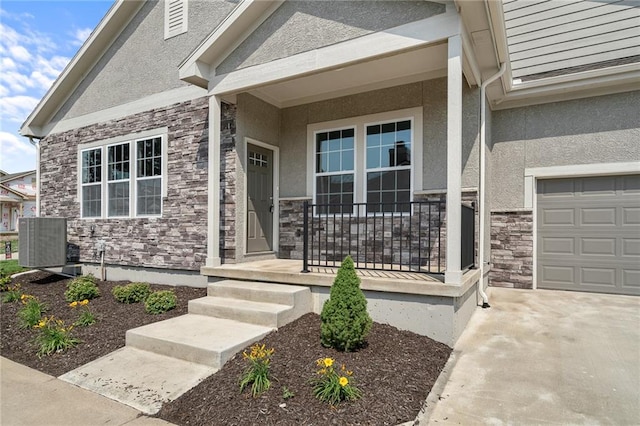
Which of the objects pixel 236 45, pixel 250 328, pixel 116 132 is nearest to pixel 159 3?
pixel 116 132

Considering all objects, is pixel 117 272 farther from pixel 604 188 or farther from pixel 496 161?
pixel 604 188

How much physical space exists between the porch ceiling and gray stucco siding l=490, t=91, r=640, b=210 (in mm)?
1868

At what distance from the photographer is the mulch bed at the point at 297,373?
265cm

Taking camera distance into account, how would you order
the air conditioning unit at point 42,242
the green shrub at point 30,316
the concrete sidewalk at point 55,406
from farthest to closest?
the air conditioning unit at point 42,242 → the green shrub at point 30,316 → the concrete sidewalk at point 55,406

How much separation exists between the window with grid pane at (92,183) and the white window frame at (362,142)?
5.07m

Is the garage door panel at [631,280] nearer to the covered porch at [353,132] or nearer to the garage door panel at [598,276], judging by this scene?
the garage door panel at [598,276]

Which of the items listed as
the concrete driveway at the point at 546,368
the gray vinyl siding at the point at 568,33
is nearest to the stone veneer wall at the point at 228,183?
the concrete driveway at the point at 546,368

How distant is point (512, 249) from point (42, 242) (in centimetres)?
964

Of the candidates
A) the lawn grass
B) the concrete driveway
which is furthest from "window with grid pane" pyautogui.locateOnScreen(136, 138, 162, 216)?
the concrete driveway

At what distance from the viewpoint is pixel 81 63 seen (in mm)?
8531

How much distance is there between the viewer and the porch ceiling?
514 cm

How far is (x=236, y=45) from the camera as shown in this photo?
18.2 feet

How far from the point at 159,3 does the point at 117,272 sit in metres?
5.83

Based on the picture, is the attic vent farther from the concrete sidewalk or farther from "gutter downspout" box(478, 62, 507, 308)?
the concrete sidewalk
